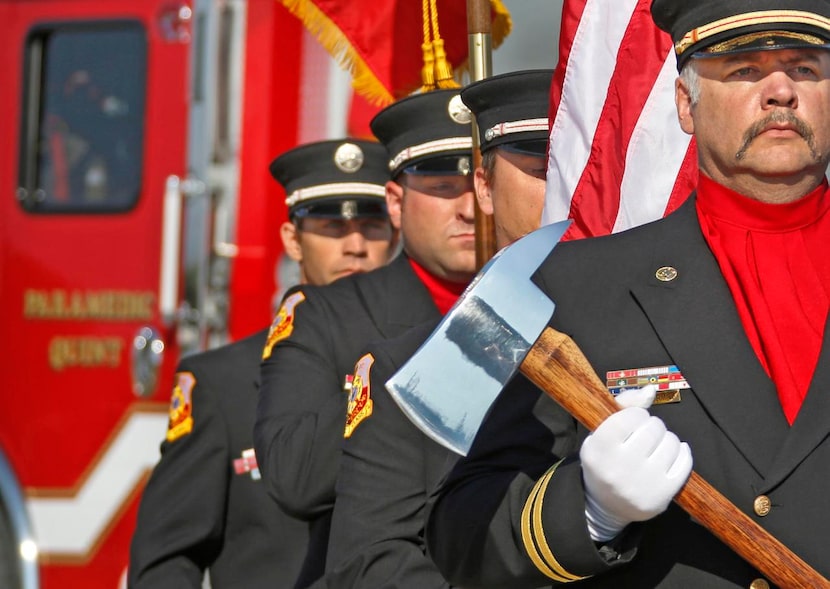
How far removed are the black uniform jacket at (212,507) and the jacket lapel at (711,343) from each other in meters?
1.51

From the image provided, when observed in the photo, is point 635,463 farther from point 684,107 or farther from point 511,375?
point 684,107

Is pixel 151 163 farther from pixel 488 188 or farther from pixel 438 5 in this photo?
pixel 488 188

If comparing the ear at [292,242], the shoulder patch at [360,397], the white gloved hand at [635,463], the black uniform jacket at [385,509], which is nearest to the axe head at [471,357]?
the white gloved hand at [635,463]

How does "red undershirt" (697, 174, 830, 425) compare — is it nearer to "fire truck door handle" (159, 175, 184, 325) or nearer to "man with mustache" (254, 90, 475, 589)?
"man with mustache" (254, 90, 475, 589)

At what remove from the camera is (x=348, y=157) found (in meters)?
4.07

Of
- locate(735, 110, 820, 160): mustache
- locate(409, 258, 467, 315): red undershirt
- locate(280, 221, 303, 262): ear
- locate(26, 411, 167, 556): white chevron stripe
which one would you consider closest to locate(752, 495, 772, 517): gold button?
locate(735, 110, 820, 160): mustache

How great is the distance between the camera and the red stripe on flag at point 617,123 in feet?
9.68

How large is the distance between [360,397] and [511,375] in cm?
88

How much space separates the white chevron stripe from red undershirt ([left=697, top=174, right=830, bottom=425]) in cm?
347

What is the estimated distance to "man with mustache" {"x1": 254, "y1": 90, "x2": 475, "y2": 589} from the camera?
117 inches

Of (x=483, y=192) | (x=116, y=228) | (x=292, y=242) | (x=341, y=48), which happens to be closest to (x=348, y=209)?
(x=292, y=242)

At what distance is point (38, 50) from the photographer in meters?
5.77

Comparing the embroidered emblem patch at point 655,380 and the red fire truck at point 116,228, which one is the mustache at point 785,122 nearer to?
the embroidered emblem patch at point 655,380

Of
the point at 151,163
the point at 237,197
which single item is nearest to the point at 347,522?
the point at 237,197
